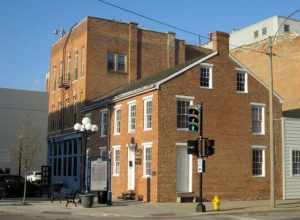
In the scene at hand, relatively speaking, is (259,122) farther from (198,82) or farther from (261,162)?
(198,82)

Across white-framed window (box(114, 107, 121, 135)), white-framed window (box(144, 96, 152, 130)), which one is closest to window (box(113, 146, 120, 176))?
white-framed window (box(114, 107, 121, 135))

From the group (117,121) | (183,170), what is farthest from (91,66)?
(183,170)

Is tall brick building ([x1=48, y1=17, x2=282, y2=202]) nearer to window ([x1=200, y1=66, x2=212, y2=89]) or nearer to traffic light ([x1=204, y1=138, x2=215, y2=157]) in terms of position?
window ([x1=200, y1=66, x2=212, y2=89])

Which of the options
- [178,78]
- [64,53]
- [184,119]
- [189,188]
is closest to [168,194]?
[189,188]

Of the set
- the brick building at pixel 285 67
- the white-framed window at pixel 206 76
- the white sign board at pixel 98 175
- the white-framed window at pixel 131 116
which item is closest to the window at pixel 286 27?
the brick building at pixel 285 67

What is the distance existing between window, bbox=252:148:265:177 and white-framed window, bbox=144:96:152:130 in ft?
22.8

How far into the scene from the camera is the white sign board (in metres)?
27.7

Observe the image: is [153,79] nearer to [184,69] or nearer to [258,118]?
[184,69]

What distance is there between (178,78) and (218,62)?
3.23 m

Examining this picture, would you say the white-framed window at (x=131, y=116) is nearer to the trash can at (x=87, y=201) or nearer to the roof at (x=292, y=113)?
the trash can at (x=87, y=201)

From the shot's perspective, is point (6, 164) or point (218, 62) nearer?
point (218, 62)

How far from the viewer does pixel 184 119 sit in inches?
1234

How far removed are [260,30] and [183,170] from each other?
50.4 meters

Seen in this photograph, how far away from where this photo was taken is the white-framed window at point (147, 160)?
101 ft
